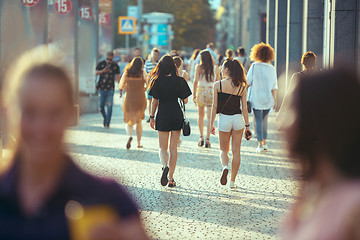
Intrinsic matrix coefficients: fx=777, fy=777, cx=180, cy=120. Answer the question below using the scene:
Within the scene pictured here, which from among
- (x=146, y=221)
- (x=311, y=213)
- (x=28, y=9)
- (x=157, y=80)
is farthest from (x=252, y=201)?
(x=28, y=9)

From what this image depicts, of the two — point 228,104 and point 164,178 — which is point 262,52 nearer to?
point 228,104

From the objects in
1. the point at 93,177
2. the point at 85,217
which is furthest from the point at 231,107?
the point at 85,217

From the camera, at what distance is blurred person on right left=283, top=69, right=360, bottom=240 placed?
184cm

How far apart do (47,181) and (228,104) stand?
25.1 feet

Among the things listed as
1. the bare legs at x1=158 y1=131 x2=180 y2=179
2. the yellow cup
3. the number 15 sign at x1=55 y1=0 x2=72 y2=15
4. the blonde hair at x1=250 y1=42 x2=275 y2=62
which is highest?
the number 15 sign at x1=55 y1=0 x2=72 y2=15

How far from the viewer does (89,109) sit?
22812 millimetres

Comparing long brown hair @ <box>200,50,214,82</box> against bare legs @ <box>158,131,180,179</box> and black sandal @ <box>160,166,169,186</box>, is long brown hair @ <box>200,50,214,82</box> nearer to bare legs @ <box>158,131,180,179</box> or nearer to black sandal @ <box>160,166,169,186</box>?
bare legs @ <box>158,131,180,179</box>

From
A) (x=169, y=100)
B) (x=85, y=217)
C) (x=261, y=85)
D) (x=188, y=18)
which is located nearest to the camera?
(x=85, y=217)

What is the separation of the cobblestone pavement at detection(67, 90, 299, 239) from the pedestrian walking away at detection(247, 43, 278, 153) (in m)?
0.56

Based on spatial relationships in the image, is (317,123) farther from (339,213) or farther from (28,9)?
(28,9)

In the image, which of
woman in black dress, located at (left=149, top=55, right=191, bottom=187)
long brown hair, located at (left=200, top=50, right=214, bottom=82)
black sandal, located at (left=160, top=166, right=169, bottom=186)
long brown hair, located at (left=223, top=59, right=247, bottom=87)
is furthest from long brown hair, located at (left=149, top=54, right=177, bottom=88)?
long brown hair, located at (left=200, top=50, right=214, bottom=82)

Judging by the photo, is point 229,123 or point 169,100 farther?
point 169,100

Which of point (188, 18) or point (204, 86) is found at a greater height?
point (188, 18)

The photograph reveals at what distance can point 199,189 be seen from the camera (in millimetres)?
9398
